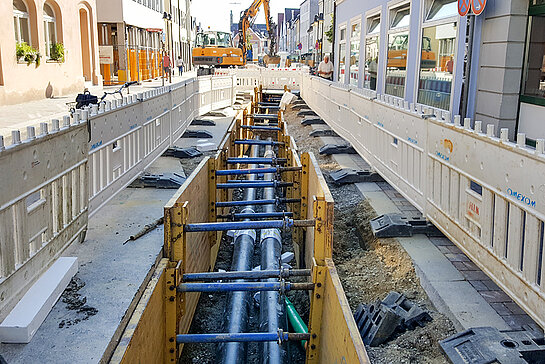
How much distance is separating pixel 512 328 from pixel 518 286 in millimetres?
301

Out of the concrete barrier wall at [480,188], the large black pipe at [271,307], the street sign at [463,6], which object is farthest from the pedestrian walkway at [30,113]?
the street sign at [463,6]

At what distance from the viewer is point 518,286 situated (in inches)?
151

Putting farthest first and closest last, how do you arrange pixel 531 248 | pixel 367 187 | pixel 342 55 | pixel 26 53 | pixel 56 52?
1. pixel 56 52
2. pixel 342 55
3. pixel 26 53
4. pixel 367 187
5. pixel 531 248

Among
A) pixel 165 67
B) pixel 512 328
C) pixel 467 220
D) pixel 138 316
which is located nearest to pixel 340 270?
pixel 467 220

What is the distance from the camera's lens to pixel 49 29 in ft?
75.5

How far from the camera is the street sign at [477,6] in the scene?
7600 mm

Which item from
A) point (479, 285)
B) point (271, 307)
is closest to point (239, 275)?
point (271, 307)

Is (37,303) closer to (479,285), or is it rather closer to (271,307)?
(271,307)

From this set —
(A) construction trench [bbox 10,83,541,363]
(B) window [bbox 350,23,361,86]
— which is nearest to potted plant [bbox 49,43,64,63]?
(B) window [bbox 350,23,361,86]

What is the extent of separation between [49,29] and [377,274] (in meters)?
21.9

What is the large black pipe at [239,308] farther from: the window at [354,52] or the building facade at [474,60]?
the window at [354,52]

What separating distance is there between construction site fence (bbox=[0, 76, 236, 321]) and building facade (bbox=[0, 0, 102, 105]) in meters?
12.9

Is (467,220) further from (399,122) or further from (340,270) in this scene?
(399,122)

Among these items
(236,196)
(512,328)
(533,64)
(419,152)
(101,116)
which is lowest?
(236,196)
